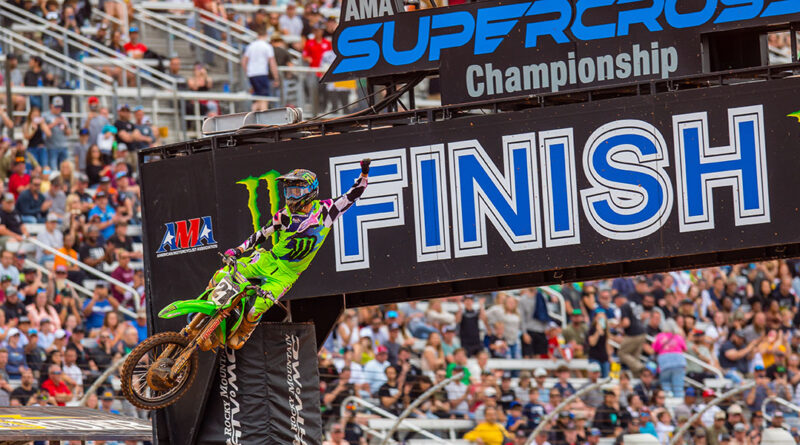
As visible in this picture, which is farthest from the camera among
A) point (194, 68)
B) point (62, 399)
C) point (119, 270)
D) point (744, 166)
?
→ point (194, 68)

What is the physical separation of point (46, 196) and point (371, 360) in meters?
5.48

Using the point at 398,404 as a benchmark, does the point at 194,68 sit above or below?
above

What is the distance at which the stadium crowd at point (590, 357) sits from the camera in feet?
70.7

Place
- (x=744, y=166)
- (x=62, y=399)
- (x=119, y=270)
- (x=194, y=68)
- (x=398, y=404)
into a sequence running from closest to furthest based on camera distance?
(x=744, y=166)
(x=62, y=399)
(x=398, y=404)
(x=119, y=270)
(x=194, y=68)

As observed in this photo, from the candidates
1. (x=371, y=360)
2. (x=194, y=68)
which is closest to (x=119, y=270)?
(x=371, y=360)

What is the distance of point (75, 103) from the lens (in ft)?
88.7

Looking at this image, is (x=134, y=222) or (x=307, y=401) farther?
(x=134, y=222)

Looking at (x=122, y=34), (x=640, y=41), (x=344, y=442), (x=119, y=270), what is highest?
(x=122, y=34)

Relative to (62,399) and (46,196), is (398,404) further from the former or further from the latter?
(46,196)

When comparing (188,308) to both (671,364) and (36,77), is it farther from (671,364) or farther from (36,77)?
A: (36,77)

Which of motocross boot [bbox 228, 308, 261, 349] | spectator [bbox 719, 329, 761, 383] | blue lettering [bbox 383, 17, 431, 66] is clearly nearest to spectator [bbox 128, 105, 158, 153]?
spectator [bbox 719, 329, 761, 383]

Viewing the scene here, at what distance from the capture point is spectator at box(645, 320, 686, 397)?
23.8 metres

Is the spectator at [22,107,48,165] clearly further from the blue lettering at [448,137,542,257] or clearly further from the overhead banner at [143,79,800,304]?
the blue lettering at [448,137,542,257]

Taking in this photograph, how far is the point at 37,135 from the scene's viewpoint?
25375mm
